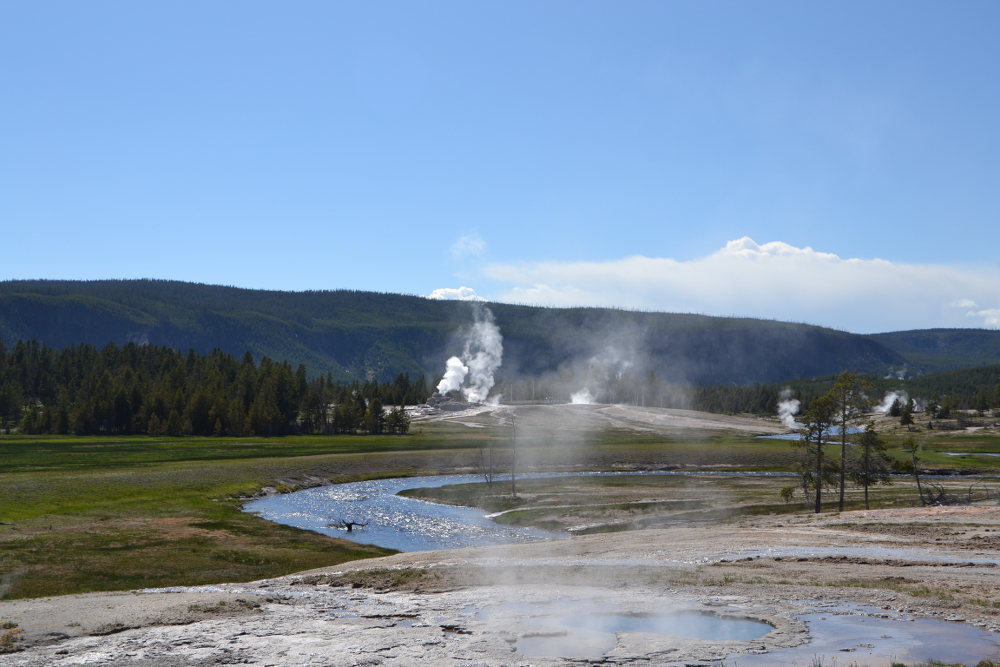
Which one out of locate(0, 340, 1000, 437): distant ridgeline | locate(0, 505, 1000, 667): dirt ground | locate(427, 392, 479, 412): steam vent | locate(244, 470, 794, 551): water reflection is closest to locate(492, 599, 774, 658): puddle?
locate(0, 505, 1000, 667): dirt ground

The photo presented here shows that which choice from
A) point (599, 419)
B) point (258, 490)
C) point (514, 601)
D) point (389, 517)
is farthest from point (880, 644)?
point (599, 419)

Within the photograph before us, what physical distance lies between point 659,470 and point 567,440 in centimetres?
2929

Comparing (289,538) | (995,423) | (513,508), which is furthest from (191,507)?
(995,423)

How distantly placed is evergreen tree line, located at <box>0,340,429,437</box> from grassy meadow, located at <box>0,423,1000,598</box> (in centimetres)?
961

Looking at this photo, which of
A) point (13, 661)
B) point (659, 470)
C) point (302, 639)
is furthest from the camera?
point (659, 470)

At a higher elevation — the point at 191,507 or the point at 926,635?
the point at 926,635

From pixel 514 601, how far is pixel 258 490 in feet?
174

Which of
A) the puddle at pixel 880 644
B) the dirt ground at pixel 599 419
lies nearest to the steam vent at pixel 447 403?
the dirt ground at pixel 599 419

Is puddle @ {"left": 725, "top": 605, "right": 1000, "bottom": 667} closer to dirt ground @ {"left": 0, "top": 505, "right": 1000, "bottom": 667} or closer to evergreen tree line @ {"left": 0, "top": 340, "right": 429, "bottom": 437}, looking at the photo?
dirt ground @ {"left": 0, "top": 505, "right": 1000, "bottom": 667}

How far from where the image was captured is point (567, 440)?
408 feet

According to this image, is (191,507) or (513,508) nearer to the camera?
(191,507)

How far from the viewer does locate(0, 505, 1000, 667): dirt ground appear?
759 inches

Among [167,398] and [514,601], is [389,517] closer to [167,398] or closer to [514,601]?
[514,601]

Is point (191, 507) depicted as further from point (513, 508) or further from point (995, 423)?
point (995, 423)
